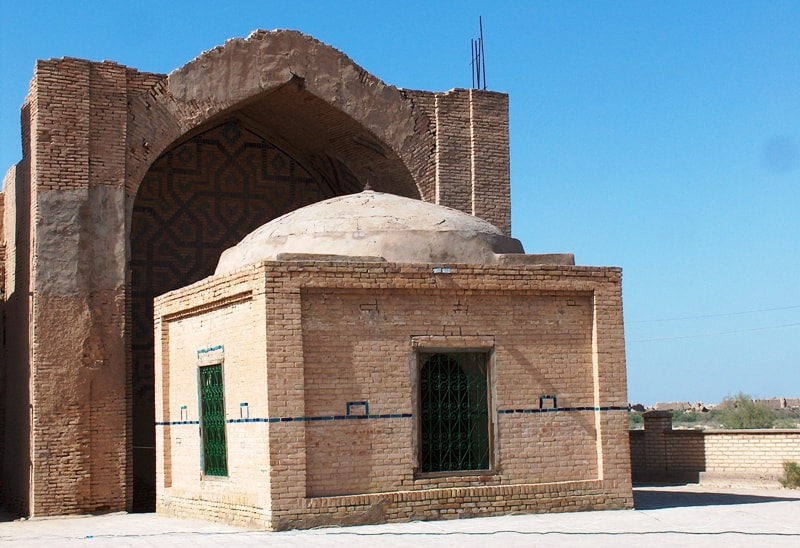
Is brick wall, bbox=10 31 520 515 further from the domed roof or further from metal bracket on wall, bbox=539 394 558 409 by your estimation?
metal bracket on wall, bbox=539 394 558 409

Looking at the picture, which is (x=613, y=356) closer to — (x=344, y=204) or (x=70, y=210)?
(x=344, y=204)

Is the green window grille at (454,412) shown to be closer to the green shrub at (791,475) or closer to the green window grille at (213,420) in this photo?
the green window grille at (213,420)

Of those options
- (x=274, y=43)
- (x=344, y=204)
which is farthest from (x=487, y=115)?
(x=344, y=204)

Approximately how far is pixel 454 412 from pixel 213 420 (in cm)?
245

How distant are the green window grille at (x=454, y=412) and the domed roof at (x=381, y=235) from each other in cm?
104

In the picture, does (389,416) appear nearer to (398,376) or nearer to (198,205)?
(398,376)

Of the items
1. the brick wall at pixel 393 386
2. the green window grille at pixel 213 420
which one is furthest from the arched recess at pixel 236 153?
the brick wall at pixel 393 386

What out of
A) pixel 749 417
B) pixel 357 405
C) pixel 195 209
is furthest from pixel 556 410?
pixel 749 417

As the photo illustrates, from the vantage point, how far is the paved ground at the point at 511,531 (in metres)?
8.83

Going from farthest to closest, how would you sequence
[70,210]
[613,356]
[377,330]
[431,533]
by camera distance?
[70,210] → [613,356] → [377,330] → [431,533]

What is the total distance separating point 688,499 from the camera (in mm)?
12602

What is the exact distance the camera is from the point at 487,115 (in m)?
15.6

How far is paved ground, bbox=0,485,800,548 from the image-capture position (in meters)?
8.83

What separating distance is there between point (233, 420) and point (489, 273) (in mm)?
2790
